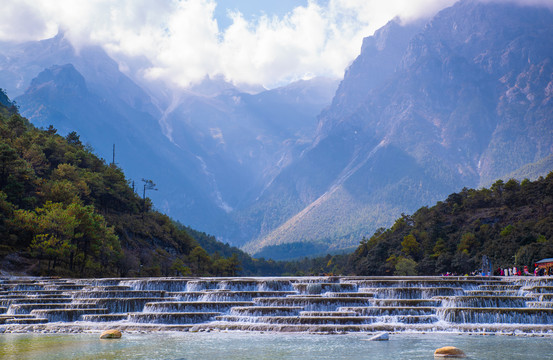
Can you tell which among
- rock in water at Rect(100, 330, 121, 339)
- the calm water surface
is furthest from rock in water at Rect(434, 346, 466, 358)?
rock in water at Rect(100, 330, 121, 339)

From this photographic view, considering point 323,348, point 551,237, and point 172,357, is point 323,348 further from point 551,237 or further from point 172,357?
point 551,237

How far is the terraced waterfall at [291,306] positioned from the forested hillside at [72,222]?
64.7ft

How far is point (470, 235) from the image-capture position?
357 feet

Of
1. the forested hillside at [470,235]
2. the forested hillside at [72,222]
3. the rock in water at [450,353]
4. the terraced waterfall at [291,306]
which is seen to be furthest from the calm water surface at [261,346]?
the forested hillside at [470,235]

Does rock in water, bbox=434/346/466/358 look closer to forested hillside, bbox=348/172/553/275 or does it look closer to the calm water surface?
the calm water surface

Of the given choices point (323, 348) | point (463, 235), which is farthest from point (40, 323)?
point (463, 235)

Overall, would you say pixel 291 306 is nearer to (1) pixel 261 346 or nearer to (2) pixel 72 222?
(1) pixel 261 346

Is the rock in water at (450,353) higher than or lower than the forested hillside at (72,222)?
lower

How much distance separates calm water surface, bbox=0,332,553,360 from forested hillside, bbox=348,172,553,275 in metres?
58.7

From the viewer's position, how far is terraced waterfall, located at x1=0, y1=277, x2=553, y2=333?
111 feet

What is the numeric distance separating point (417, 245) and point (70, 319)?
92728mm

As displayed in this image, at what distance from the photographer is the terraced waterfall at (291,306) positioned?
33781 millimetres

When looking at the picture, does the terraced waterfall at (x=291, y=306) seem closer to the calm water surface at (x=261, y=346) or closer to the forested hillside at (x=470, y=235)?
the calm water surface at (x=261, y=346)

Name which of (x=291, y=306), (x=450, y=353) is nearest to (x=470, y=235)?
(x=291, y=306)
